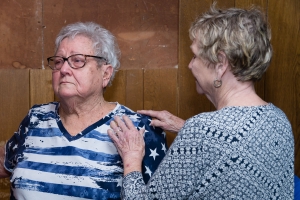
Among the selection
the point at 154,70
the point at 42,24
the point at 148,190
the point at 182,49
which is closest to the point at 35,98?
the point at 42,24

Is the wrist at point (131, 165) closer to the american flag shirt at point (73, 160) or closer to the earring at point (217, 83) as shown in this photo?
the american flag shirt at point (73, 160)

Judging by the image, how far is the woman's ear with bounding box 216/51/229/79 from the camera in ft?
4.36

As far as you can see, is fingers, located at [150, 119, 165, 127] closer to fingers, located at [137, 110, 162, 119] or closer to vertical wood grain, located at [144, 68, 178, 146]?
fingers, located at [137, 110, 162, 119]

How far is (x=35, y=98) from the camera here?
2057 mm

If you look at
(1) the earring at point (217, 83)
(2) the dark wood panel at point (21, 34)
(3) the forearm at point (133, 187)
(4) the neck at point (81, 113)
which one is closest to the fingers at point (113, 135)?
(4) the neck at point (81, 113)

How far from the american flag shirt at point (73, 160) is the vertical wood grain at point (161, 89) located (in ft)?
0.84

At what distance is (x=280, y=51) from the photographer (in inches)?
77.2

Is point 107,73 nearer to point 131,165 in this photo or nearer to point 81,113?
point 81,113

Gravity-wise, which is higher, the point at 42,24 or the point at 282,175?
the point at 42,24

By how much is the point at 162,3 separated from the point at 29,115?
81 centimetres

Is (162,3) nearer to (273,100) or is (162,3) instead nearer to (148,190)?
(273,100)

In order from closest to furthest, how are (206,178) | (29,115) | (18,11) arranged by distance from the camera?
1. (206,178)
2. (29,115)
3. (18,11)

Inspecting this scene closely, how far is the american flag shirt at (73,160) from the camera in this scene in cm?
166

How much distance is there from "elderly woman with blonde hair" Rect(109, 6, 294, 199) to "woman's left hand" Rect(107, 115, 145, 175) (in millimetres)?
129
